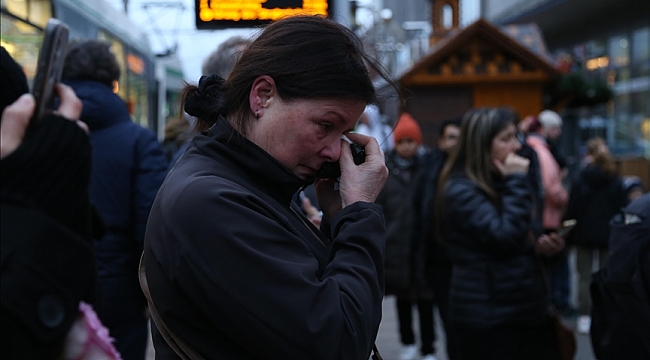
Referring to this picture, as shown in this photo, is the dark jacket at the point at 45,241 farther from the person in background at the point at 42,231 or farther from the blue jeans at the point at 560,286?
the blue jeans at the point at 560,286

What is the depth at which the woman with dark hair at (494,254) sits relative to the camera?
13.1 feet

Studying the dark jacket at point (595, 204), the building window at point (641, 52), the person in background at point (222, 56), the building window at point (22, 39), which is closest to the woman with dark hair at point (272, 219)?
the person in background at point (222, 56)

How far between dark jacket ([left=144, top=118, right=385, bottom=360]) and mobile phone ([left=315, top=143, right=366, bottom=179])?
11cm

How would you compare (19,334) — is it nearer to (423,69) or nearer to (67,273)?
(67,273)

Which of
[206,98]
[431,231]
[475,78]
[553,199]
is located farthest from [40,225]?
[475,78]

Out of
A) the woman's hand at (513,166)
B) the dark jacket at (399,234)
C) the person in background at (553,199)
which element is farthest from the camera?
the person in background at (553,199)

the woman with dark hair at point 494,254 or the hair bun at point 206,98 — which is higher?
the hair bun at point 206,98

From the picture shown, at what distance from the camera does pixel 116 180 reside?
3.70 m

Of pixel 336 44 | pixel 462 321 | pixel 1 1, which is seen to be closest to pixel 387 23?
pixel 1 1

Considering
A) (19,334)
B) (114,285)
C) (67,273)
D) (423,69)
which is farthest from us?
(423,69)

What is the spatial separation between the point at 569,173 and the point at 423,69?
161 inches

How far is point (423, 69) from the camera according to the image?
9664mm

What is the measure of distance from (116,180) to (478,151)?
185 centimetres

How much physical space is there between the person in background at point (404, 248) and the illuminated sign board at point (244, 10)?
52.8 inches
